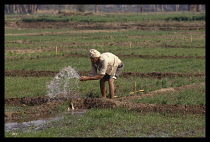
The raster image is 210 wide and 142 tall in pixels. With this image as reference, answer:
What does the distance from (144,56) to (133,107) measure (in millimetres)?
15118

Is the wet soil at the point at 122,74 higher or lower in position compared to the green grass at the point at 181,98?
lower

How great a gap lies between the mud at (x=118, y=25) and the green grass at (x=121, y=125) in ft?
146

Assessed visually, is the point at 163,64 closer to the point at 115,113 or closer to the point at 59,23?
the point at 115,113

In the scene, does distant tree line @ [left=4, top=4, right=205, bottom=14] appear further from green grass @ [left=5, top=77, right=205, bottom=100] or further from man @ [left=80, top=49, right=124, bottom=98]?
man @ [left=80, top=49, right=124, bottom=98]

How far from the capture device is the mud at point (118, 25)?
190 ft

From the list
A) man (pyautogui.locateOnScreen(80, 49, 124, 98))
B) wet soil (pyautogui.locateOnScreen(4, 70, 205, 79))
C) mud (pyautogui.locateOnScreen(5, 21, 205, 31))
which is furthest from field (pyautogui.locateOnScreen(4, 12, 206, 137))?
mud (pyautogui.locateOnScreen(5, 21, 205, 31))

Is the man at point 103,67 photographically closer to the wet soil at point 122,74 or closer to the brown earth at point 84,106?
the brown earth at point 84,106

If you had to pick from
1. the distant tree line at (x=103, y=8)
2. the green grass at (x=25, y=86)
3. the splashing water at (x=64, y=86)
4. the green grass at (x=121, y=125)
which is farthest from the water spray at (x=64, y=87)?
the distant tree line at (x=103, y=8)

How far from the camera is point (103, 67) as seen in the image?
13.7 meters

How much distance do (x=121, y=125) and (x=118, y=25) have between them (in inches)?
2043

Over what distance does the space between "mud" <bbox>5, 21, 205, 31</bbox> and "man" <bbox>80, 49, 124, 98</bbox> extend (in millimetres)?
42544

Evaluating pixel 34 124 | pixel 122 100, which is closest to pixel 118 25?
pixel 122 100

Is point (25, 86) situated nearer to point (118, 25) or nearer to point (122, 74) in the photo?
point (122, 74)
